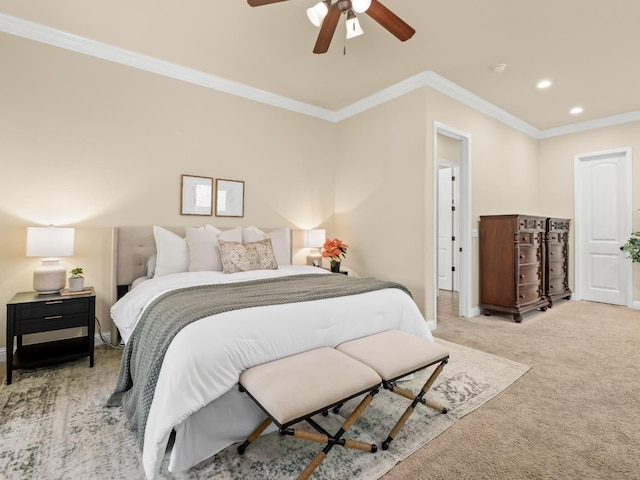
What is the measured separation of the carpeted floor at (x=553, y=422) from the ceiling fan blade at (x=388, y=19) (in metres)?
2.59

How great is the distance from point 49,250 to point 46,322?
563 millimetres

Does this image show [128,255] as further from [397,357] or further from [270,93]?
[397,357]

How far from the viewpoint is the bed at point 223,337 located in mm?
1466

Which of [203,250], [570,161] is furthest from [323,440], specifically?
[570,161]

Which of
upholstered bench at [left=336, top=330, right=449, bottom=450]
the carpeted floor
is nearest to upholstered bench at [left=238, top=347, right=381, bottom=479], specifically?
upholstered bench at [left=336, top=330, right=449, bottom=450]

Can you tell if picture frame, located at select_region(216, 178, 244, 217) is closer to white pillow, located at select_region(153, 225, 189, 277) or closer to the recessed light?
white pillow, located at select_region(153, 225, 189, 277)

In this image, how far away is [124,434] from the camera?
5.85 ft

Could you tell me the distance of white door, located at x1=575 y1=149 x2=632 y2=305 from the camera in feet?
16.2

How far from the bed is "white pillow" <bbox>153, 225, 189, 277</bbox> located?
0.19ft

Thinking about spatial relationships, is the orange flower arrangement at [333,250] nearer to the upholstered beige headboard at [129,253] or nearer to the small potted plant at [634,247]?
the upholstered beige headboard at [129,253]

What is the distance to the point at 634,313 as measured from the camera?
14.7 feet

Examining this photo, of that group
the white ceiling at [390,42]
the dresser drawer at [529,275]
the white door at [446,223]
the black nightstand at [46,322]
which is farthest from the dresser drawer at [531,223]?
the black nightstand at [46,322]

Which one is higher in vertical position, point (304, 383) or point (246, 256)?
point (246, 256)

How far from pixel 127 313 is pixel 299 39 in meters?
2.78
